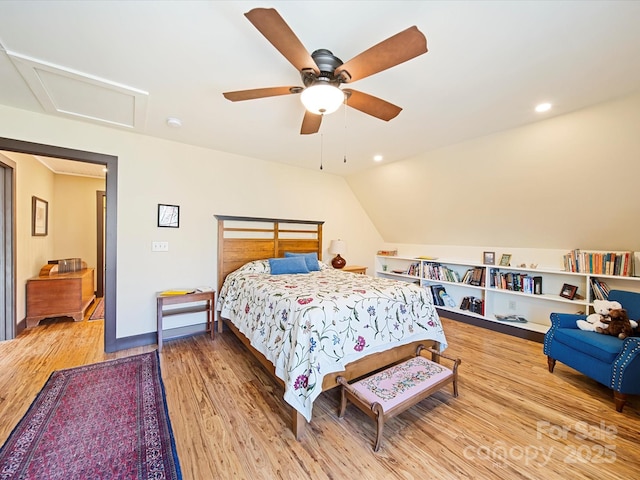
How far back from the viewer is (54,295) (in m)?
3.71

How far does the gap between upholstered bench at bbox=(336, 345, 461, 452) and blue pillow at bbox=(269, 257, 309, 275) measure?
1825 millimetres

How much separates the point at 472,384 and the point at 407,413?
0.82 meters

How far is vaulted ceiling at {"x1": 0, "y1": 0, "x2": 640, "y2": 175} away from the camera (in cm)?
141

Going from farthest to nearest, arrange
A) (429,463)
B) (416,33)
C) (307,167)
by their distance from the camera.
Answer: (307,167) < (429,463) < (416,33)

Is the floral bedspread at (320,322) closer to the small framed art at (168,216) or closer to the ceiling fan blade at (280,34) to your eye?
the small framed art at (168,216)

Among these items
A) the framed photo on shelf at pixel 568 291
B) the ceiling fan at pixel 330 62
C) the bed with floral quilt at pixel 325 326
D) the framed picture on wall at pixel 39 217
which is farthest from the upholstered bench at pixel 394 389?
the framed picture on wall at pixel 39 217

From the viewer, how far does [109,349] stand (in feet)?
9.70

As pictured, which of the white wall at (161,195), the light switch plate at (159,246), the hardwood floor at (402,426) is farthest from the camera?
the light switch plate at (159,246)

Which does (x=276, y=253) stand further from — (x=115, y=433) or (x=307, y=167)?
(x=115, y=433)

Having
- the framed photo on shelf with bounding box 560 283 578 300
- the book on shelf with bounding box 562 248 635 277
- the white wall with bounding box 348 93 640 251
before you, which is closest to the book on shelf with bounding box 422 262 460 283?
the white wall with bounding box 348 93 640 251

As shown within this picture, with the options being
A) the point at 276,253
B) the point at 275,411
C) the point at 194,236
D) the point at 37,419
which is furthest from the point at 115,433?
the point at 276,253

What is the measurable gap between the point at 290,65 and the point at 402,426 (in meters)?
2.66

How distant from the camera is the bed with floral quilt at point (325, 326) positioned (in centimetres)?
180

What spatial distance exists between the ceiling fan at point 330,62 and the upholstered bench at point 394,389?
76.5 inches
